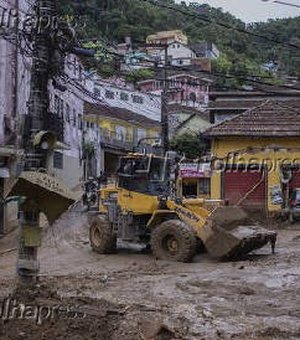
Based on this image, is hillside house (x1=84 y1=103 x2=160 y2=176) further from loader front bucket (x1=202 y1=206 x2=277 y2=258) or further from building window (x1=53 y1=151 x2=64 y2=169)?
loader front bucket (x1=202 y1=206 x2=277 y2=258)

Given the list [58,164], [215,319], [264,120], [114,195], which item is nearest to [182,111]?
[58,164]

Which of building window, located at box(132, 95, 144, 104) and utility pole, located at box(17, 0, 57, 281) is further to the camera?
building window, located at box(132, 95, 144, 104)

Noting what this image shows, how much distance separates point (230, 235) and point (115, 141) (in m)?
45.8

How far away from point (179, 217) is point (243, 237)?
2028 millimetres

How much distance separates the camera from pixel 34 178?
402 inches

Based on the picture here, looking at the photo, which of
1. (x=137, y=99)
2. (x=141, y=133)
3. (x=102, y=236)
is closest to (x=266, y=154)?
(x=102, y=236)

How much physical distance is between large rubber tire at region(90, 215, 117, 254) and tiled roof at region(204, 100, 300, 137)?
12347mm

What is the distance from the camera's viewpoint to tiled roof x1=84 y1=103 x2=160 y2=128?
59906mm

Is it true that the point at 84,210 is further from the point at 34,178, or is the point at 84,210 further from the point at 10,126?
the point at 34,178

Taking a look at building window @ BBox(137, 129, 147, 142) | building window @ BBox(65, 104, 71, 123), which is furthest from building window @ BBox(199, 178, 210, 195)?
Result: building window @ BBox(137, 129, 147, 142)

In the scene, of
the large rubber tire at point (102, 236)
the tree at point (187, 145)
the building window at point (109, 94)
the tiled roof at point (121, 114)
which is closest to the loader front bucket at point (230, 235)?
the large rubber tire at point (102, 236)

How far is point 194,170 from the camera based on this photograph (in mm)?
35969

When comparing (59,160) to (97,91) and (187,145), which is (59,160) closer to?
(187,145)

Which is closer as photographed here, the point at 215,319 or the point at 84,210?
the point at 215,319
